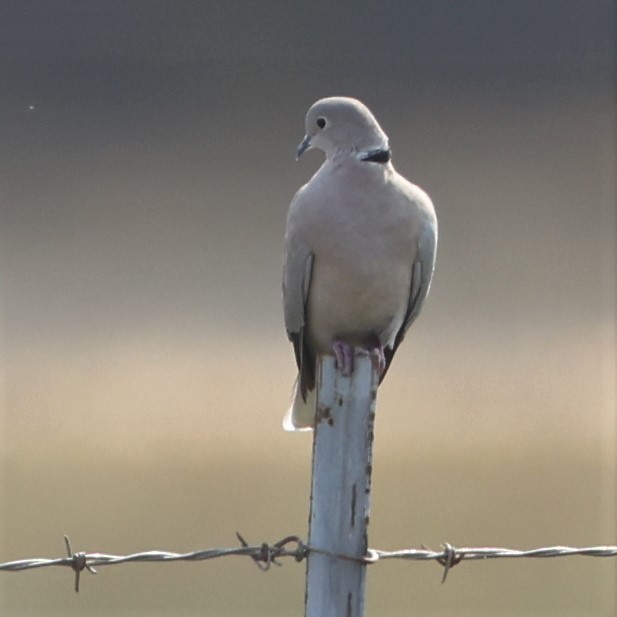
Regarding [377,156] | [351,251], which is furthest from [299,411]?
[377,156]

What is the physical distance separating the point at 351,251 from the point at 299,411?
1.39 feet

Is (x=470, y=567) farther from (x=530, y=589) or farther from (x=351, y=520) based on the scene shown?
(x=351, y=520)

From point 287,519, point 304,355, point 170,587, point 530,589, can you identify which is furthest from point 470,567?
point 304,355

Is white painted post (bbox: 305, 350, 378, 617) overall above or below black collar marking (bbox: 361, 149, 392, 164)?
below

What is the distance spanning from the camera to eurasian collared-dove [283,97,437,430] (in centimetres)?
365

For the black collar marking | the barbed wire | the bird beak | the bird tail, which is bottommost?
the barbed wire

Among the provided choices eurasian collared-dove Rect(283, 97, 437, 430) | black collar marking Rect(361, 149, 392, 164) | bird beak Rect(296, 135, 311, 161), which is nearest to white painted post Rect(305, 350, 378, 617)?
eurasian collared-dove Rect(283, 97, 437, 430)

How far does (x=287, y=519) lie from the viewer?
22.7 ft

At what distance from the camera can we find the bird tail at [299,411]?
3.78 metres

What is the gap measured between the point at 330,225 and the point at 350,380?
957mm

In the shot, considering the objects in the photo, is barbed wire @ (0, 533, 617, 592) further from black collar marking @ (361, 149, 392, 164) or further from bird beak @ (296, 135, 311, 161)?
bird beak @ (296, 135, 311, 161)

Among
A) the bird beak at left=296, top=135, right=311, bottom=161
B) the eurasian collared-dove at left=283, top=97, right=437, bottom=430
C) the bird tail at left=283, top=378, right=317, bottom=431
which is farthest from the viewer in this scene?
the bird beak at left=296, top=135, right=311, bottom=161

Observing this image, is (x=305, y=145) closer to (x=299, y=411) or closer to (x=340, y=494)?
(x=299, y=411)

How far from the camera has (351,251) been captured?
3.65 metres
